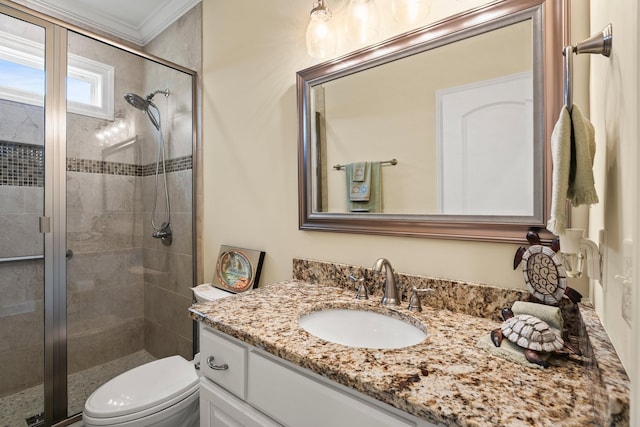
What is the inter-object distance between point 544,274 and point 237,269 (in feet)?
4.61

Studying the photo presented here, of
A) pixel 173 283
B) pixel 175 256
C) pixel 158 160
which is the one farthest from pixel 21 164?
pixel 173 283

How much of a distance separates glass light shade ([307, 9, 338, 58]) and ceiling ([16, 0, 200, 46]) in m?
1.27

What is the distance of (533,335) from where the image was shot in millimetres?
662

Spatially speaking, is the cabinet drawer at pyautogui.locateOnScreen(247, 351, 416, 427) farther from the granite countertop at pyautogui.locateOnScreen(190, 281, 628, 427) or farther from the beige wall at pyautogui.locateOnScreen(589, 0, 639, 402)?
the beige wall at pyautogui.locateOnScreen(589, 0, 639, 402)

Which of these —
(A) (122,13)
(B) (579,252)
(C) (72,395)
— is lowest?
(C) (72,395)

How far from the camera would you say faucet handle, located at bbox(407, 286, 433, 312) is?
100 cm

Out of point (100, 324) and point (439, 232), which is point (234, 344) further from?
point (100, 324)

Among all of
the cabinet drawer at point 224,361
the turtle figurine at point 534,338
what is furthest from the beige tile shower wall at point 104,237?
the turtle figurine at point 534,338

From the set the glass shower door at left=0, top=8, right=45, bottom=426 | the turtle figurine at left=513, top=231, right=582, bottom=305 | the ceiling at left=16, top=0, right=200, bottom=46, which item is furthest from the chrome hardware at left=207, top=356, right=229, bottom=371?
the ceiling at left=16, top=0, right=200, bottom=46

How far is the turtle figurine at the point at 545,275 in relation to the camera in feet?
2.53

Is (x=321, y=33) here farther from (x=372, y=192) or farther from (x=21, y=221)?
(x=21, y=221)

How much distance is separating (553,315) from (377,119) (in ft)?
2.76

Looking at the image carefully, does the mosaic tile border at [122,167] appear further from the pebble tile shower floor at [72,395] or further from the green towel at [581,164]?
the green towel at [581,164]

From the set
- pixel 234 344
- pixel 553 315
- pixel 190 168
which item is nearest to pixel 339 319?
pixel 234 344
